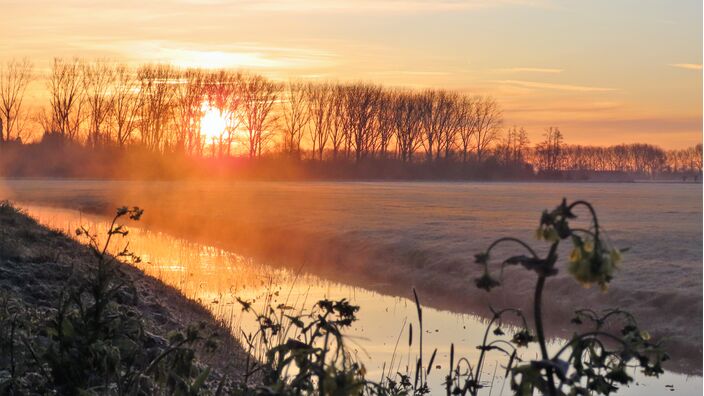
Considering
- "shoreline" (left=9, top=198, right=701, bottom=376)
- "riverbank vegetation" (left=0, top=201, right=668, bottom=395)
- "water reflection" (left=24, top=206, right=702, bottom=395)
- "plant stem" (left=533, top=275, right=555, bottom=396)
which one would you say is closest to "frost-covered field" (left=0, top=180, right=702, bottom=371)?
"shoreline" (left=9, top=198, right=701, bottom=376)

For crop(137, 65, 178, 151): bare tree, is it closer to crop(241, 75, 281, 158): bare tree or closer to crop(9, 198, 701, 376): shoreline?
crop(241, 75, 281, 158): bare tree

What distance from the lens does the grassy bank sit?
9.62ft

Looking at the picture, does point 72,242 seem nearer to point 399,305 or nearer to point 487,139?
point 399,305

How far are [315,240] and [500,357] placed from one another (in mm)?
13602

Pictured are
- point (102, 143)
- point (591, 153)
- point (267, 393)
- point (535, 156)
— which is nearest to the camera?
point (267, 393)

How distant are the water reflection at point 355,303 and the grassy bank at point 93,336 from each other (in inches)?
38.5

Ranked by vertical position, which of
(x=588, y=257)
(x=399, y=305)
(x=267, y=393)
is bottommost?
(x=399, y=305)

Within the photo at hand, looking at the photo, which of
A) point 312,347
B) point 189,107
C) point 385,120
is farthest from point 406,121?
point 312,347

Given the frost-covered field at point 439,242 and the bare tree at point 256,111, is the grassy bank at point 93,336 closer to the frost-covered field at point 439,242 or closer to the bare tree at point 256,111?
the frost-covered field at point 439,242

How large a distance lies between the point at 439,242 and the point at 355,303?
7.28m

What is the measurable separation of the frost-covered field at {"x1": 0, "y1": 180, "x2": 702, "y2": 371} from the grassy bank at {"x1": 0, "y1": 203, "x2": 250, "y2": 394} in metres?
2.14

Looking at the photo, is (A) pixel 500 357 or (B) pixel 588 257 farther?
(A) pixel 500 357

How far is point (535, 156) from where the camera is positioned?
116312 mm

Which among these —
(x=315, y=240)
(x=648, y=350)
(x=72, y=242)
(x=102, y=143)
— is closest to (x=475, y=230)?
(x=315, y=240)
